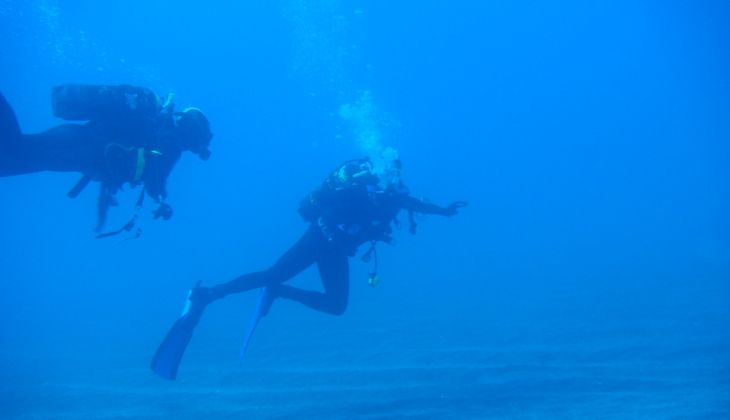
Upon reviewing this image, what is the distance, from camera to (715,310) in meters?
13.7

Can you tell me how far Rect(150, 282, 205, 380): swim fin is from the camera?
279 inches

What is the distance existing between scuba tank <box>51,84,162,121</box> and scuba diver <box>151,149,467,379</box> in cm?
281

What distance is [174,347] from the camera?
7250 mm

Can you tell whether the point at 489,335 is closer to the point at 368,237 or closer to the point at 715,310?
the point at 715,310

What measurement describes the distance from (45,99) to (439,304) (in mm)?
74550

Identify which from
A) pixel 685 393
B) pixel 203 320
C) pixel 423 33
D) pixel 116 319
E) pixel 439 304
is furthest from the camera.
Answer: pixel 423 33

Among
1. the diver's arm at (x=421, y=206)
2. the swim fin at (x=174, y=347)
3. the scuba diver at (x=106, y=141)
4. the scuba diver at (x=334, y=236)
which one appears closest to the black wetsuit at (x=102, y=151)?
the scuba diver at (x=106, y=141)

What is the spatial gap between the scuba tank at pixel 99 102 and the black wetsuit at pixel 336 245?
2885mm

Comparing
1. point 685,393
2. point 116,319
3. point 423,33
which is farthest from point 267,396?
point 423,33

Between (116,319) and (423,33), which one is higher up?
(423,33)

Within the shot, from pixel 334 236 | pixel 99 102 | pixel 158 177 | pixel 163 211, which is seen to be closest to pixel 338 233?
pixel 334 236

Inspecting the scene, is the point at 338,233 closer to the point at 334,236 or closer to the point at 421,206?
the point at 334,236

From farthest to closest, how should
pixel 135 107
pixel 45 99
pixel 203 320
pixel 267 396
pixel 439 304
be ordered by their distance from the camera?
pixel 45 99, pixel 203 320, pixel 439 304, pixel 267 396, pixel 135 107

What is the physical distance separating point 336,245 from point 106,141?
3304 mm
